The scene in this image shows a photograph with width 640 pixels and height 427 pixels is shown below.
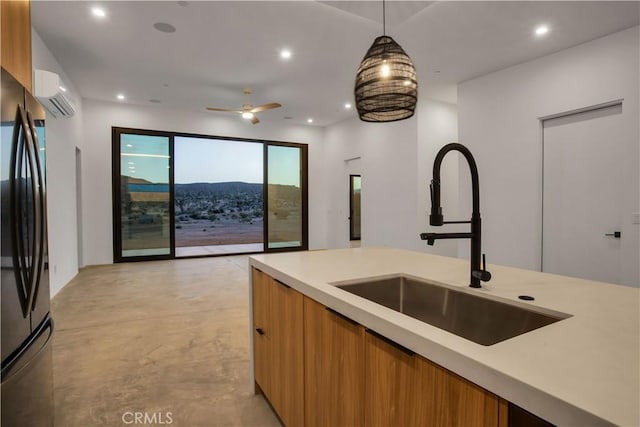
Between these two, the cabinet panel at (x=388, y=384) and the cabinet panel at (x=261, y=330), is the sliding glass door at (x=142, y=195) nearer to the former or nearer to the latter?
the cabinet panel at (x=261, y=330)

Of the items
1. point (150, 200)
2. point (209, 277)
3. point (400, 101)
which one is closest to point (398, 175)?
point (209, 277)

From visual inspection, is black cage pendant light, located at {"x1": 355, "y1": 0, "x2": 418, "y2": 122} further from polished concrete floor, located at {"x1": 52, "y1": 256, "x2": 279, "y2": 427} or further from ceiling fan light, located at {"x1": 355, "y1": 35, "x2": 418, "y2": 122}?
polished concrete floor, located at {"x1": 52, "y1": 256, "x2": 279, "y2": 427}

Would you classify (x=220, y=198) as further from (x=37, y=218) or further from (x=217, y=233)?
(x=37, y=218)

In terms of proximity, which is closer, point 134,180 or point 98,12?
point 98,12

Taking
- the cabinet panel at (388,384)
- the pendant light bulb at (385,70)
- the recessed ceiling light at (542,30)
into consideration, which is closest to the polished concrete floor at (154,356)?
the cabinet panel at (388,384)

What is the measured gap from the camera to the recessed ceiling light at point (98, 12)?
10.8ft

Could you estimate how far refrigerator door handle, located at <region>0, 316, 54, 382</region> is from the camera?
1093 millimetres

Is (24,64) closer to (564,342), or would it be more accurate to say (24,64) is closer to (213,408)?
(213,408)

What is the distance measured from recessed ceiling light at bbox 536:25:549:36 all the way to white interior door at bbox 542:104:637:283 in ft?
3.46

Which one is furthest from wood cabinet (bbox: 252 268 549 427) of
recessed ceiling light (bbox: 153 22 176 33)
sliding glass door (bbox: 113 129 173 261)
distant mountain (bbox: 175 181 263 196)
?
distant mountain (bbox: 175 181 263 196)

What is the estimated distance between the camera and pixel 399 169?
6.36m

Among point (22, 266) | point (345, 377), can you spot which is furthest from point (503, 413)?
point (22, 266)

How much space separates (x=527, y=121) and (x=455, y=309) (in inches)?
160

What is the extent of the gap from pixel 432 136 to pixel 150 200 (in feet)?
18.6
